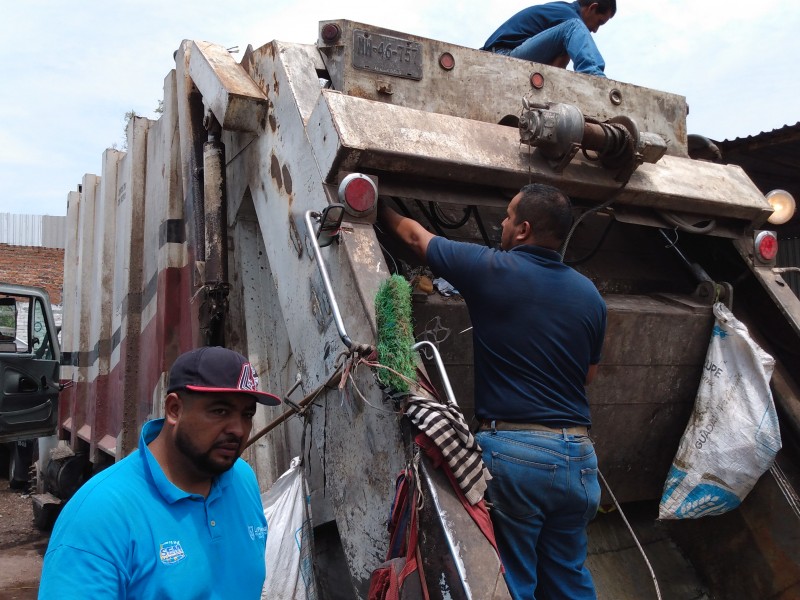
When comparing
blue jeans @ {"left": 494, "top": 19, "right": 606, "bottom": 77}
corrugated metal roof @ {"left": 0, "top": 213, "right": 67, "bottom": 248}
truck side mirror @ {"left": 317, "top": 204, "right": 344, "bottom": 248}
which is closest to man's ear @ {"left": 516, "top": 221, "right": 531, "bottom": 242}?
truck side mirror @ {"left": 317, "top": 204, "right": 344, "bottom": 248}

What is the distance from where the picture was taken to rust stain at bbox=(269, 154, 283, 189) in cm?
271

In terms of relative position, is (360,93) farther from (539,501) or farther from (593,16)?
(593,16)

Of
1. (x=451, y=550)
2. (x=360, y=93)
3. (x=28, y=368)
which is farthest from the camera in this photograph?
(x=28, y=368)

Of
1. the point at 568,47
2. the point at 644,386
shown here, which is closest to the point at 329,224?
the point at 644,386

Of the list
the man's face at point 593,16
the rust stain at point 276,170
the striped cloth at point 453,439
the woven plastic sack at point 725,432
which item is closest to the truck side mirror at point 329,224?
the rust stain at point 276,170

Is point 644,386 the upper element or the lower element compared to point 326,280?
lower

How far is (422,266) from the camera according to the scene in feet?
9.00

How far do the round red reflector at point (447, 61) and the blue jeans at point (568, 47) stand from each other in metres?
0.71

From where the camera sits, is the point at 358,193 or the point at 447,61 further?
the point at 447,61

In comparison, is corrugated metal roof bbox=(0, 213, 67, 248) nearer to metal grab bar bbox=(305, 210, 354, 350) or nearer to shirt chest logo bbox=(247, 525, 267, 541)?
metal grab bar bbox=(305, 210, 354, 350)

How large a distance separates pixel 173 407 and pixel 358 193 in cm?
94

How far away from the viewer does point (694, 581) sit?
3.22 m

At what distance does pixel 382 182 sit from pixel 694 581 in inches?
80.2

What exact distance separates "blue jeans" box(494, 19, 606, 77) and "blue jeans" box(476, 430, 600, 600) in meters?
1.88
